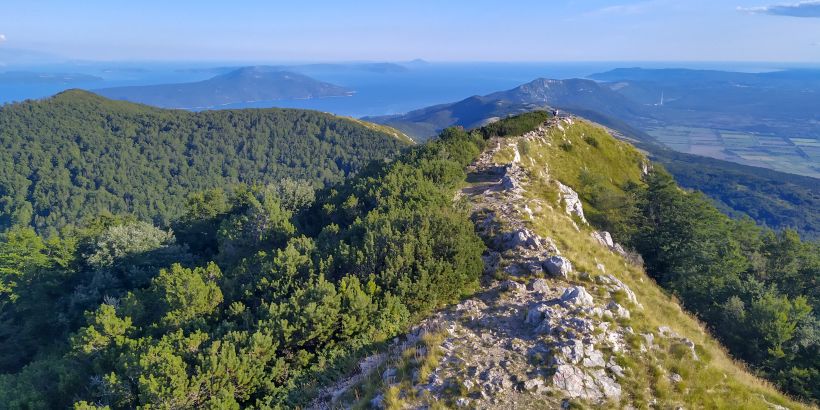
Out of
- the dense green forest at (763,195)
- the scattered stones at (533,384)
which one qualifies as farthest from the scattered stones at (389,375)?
the dense green forest at (763,195)

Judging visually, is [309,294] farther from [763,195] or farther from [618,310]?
[763,195]

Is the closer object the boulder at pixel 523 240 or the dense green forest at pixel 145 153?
the boulder at pixel 523 240

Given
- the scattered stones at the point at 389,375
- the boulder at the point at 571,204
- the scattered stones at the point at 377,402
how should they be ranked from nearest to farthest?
the scattered stones at the point at 377,402 → the scattered stones at the point at 389,375 → the boulder at the point at 571,204

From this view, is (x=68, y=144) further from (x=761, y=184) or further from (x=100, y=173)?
(x=761, y=184)

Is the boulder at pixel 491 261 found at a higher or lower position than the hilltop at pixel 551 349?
higher

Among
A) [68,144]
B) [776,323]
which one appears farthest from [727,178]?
[68,144]

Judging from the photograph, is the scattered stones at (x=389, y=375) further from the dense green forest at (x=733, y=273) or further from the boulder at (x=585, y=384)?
the dense green forest at (x=733, y=273)
